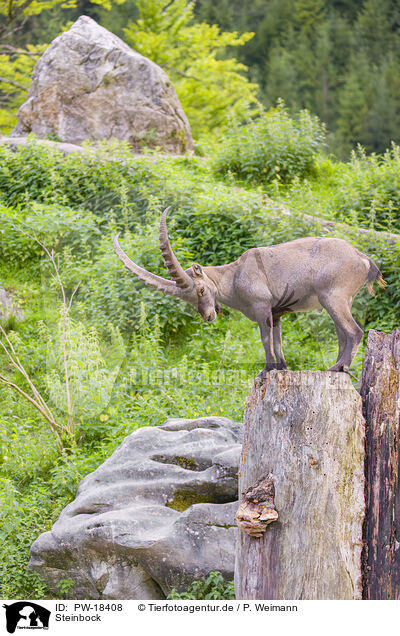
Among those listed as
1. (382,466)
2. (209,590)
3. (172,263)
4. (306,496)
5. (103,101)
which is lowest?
(209,590)

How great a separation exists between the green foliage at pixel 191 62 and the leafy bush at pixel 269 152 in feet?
17.6

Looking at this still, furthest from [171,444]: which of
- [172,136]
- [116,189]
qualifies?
[172,136]

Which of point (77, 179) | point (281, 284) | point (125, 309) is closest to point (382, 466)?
point (281, 284)

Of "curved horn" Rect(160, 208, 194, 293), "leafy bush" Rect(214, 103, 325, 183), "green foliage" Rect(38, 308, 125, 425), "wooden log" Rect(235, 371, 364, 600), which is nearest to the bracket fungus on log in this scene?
"wooden log" Rect(235, 371, 364, 600)

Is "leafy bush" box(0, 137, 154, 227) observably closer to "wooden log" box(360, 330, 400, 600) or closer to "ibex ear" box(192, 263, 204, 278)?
"ibex ear" box(192, 263, 204, 278)

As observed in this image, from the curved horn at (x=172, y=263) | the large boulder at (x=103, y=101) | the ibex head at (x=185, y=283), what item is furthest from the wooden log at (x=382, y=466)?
the large boulder at (x=103, y=101)

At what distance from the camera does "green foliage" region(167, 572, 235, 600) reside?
4.95 metres

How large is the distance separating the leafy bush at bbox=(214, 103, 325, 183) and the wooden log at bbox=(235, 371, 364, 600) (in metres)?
8.50

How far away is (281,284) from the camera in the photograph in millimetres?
4055

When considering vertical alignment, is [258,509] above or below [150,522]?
above
